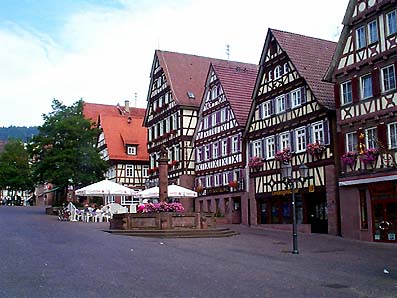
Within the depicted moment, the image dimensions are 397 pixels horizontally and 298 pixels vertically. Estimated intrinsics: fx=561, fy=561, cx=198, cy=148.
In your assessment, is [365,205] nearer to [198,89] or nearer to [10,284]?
[10,284]

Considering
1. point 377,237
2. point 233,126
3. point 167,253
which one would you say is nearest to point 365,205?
point 377,237

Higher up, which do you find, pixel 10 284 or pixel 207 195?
pixel 207 195

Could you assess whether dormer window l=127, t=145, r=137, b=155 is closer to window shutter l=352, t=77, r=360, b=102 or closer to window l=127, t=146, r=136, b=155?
window l=127, t=146, r=136, b=155

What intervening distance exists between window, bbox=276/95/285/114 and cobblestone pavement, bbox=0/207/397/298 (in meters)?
13.0

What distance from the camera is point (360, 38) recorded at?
A: 2747 cm

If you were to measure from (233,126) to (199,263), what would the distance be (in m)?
25.9

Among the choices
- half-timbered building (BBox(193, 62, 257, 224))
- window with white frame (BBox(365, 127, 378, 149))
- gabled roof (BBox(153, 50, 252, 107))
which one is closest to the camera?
window with white frame (BBox(365, 127, 378, 149))

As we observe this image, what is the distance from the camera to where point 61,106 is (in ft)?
170

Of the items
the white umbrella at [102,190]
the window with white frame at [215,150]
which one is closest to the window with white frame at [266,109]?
the window with white frame at [215,150]

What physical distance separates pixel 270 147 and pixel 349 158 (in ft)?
29.0

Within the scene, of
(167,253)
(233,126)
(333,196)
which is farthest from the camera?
(233,126)

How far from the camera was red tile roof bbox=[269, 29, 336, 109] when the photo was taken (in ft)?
102

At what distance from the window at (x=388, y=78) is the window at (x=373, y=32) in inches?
67.8

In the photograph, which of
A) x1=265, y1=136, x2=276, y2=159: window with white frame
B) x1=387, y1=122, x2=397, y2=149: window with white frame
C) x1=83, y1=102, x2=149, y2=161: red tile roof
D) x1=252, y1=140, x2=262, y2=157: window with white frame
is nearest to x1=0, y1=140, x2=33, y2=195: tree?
x1=83, y1=102, x2=149, y2=161: red tile roof
